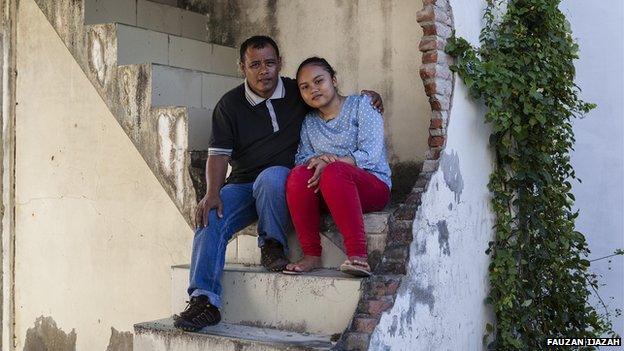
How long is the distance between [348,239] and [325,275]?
0.28 metres

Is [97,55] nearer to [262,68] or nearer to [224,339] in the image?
[262,68]

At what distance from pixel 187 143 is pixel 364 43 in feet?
5.27

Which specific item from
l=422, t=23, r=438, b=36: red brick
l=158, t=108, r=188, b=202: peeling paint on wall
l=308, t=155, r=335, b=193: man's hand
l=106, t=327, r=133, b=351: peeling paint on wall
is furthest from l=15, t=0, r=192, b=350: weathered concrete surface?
l=422, t=23, r=438, b=36: red brick

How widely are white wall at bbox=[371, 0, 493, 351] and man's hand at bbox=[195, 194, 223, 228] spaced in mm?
1126

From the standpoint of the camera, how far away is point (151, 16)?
6.50 metres

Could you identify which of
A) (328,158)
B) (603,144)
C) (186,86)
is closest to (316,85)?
(328,158)

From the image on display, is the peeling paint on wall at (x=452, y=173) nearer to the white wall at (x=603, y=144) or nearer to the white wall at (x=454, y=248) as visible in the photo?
the white wall at (x=454, y=248)

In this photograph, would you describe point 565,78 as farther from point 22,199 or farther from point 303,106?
point 22,199

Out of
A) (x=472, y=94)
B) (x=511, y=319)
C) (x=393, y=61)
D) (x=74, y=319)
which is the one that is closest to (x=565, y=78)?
(x=472, y=94)

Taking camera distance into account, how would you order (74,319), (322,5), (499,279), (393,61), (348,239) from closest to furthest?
(348,239) < (499,279) < (393,61) < (322,5) < (74,319)

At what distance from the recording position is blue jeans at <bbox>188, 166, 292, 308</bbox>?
4.50m

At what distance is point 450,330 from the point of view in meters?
4.73

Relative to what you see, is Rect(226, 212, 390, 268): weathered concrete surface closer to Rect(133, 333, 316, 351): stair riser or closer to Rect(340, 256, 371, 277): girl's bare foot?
Rect(340, 256, 371, 277): girl's bare foot

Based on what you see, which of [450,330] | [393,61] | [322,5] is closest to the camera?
[450,330]
